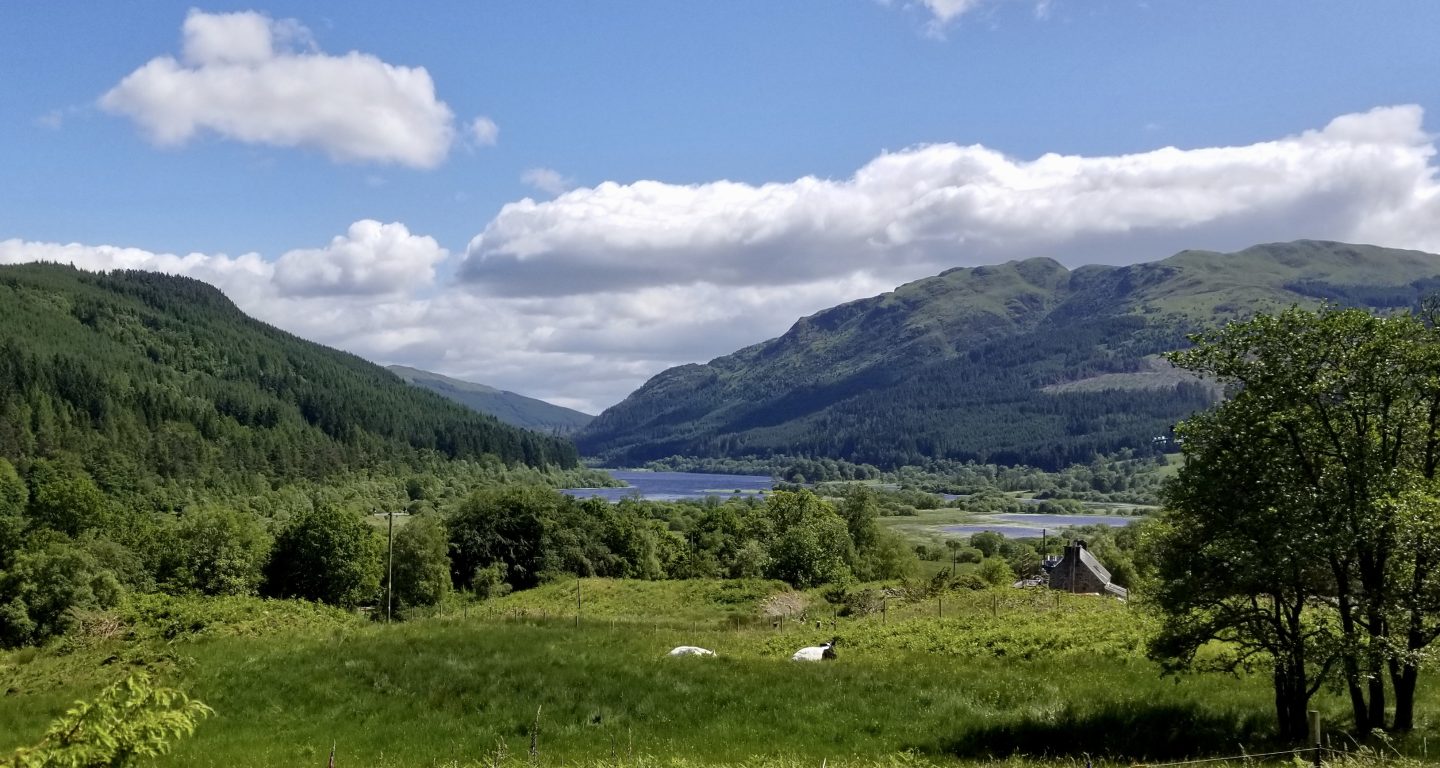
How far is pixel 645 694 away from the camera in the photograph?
27.8m

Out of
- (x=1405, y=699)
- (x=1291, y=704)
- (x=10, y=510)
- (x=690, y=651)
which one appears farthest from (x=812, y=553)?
(x=10, y=510)

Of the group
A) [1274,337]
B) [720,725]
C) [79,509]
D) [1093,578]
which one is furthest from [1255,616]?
[79,509]

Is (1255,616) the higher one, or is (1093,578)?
(1255,616)

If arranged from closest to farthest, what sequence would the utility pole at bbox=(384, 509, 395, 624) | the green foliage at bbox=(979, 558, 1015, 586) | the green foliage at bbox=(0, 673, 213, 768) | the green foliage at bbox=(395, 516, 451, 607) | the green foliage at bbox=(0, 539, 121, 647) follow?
the green foliage at bbox=(0, 673, 213, 768), the utility pole at bbox=(384, 509, 395, 624), the green foliage at bbox=(0, 539, 121, 647), the green foliage at bbox=(979, 558, 1015, 586), the green foliage at bbox=(395, 516, 451, 607)

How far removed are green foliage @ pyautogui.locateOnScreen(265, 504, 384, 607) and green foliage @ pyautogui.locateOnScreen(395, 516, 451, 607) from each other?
385 cm

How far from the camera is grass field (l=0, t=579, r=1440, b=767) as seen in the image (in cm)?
2248

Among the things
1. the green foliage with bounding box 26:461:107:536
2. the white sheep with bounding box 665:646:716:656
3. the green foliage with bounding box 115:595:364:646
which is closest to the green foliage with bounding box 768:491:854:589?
the white sheep with bounding box 665:646:716:656

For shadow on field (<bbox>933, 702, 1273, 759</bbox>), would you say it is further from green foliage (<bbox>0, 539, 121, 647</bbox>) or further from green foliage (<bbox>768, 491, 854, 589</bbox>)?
green foliage (<bbox>0, 539, 121, 647</bbox>)

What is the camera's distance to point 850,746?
2283cm

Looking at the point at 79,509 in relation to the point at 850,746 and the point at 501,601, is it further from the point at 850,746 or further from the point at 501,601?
the point at 850,746

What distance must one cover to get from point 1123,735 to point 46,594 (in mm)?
75806

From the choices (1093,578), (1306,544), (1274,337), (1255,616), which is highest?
(1274,337)

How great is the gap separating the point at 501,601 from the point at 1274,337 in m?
62.7

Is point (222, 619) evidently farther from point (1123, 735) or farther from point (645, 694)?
point (1123, 735)
